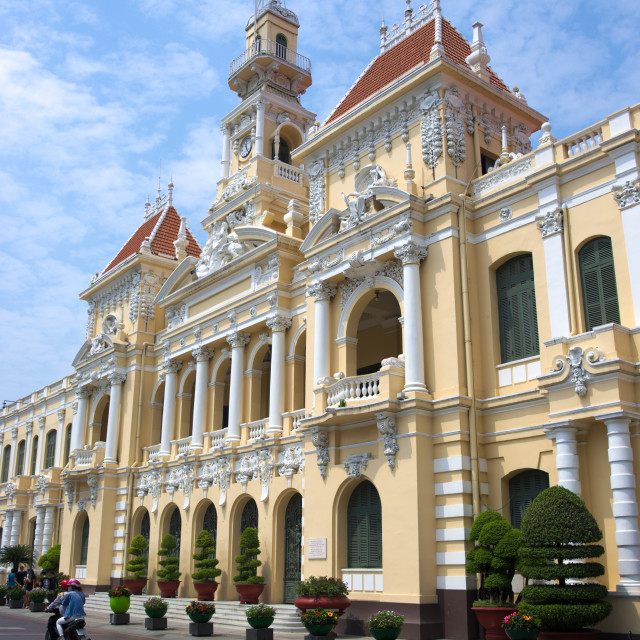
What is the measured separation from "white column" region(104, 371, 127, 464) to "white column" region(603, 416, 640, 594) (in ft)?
78.4

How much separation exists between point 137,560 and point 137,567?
0.26m

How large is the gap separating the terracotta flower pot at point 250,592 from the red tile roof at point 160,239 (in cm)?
1783

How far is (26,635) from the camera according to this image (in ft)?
64.2

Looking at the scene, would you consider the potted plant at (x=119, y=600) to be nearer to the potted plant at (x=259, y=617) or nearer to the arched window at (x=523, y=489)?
the potted plant at (x=259, y=617)

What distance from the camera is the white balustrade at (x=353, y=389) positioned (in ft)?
68.3

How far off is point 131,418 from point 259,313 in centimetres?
980

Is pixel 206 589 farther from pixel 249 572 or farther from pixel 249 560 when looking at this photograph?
pixel 249 572

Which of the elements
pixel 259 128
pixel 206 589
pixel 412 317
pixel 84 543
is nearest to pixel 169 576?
pixel 206 589

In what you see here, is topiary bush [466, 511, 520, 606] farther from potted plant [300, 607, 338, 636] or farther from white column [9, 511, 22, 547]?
white column [9, 511, 22, 547]

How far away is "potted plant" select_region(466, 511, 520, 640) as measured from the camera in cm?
1634

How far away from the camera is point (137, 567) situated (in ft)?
96.6

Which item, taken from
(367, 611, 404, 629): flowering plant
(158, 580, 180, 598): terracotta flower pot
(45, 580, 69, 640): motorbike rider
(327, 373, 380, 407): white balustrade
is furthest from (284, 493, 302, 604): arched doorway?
(45, 580, 69, 640): motorbike rider

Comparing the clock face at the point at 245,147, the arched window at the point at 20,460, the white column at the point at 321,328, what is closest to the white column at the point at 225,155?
the clock face at the point at 245,147

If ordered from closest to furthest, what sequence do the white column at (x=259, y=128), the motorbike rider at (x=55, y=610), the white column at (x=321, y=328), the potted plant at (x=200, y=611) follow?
the motorbike rider at (x=55, y=610) → the potted plant at (x=200, y=611) → the white column at (x=321, y=328) → the white column at (x=259, y=128)
